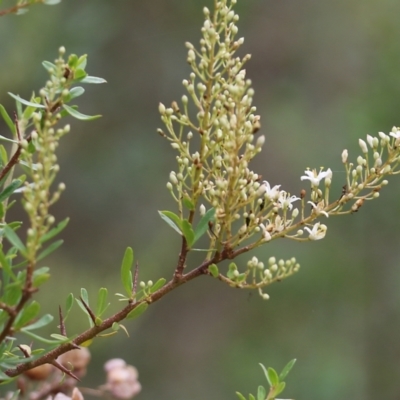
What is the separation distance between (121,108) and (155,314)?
1642mm

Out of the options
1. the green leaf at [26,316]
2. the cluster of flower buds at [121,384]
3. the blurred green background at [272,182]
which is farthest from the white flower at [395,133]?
the blurred green background at [272,182]

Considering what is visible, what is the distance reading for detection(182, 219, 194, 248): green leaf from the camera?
72 cm

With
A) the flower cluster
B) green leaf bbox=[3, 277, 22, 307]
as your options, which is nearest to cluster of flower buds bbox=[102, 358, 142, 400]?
the flower cluster

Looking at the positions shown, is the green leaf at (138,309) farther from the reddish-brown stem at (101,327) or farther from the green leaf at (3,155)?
the green leaf at (3,155)

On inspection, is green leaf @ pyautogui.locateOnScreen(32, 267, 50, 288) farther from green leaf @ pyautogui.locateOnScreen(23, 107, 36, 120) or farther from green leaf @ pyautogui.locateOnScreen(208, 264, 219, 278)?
green leaf @ pyautogui.locateOnScreen(23, 107, 36, 120)

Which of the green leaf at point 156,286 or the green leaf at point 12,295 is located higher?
the green leaf at point 156,286

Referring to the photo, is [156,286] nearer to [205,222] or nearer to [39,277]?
[205,222]

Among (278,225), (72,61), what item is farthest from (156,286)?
(72,61)

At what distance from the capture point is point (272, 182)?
539 centimetres

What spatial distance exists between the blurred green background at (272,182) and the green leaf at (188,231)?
3296 millimetres

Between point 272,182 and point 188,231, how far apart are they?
4.71 m

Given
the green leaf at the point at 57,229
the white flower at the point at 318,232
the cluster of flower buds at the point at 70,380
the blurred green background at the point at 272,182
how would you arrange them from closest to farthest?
the green leaf at the point at 57,229 < the white flower at the point at 318,232 < the cluster of flower buds at the point at 70,380 < the blurred green background at the point at 272,182

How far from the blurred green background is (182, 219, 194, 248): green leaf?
330 cm

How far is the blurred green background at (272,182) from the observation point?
14.2 ft
